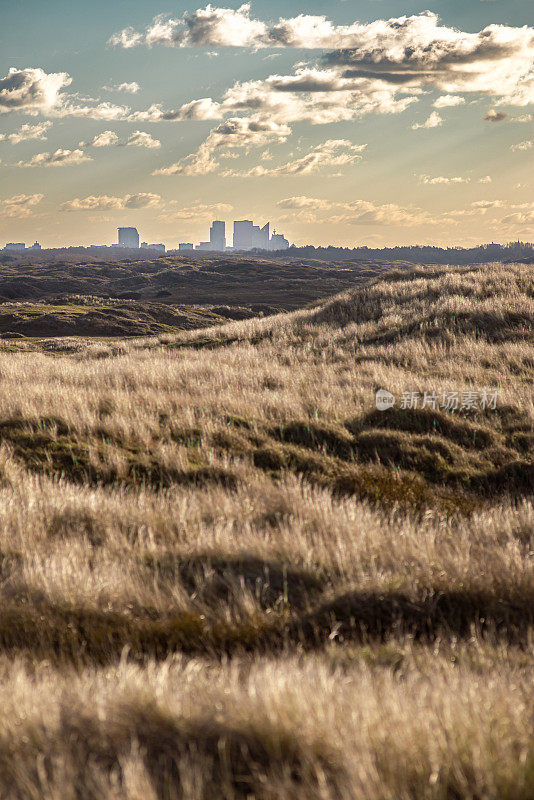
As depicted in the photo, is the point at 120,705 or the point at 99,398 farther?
the point at 99,398

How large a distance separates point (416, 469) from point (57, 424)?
5659 mm

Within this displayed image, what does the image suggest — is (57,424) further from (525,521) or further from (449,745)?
(449,745)

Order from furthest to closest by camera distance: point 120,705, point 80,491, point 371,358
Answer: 1. point 371,358
2. point 80,491
3. point 120,705

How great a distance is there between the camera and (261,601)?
3773 mm

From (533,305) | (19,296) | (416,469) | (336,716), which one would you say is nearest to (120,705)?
(336,716)

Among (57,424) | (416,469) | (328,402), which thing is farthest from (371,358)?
(57,424)

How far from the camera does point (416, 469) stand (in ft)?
26.4

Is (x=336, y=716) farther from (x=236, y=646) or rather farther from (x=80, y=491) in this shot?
(x=80, y=491)

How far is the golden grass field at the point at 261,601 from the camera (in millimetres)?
2053

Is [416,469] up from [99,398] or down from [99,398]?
down

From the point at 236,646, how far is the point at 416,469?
17.6ft

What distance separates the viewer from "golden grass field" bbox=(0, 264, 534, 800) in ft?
6.73

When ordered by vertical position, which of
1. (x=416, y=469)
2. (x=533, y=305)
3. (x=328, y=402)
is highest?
(x=533, y=305)

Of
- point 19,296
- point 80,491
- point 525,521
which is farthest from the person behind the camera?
point 19,296
